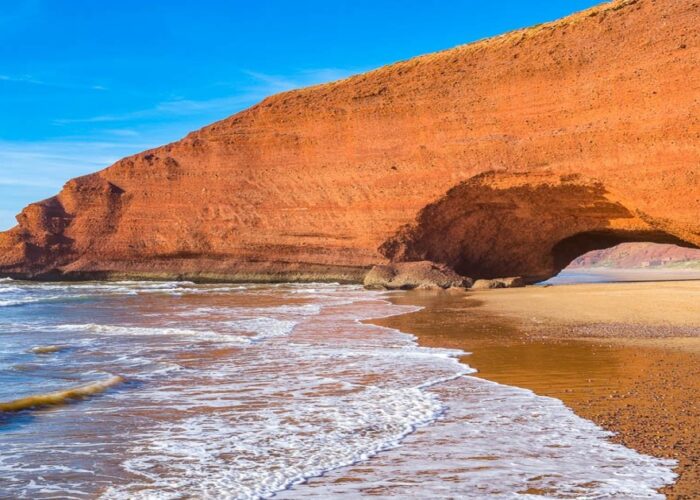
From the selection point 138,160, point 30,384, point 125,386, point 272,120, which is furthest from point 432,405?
point 138,160

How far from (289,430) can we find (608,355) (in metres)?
4.86

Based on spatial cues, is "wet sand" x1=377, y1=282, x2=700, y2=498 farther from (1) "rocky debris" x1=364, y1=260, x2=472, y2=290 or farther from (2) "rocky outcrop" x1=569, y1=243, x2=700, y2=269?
(2) "rocky outcrop" x1=569, y1=243, x2=700, y2=269

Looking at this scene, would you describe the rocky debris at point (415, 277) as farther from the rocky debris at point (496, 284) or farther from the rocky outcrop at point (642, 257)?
the rocky outcrop at point (642, 257)

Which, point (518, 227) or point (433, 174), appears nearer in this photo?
point (518, 227)

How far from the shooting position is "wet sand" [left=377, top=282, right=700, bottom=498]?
5.04 meters

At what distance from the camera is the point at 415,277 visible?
2931cm

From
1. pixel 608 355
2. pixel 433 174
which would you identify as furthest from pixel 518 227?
pixel 608 355

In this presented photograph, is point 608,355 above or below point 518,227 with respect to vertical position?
below

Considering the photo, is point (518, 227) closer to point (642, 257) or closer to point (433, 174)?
point (433, 174)

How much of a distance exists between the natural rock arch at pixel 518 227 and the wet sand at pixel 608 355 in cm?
1126

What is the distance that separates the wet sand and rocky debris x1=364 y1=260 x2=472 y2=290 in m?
11.0

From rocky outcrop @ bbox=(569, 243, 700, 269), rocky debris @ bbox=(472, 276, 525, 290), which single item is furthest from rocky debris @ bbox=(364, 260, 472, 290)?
rocky outcrop @ bbox=(569, 243, 700, 269)

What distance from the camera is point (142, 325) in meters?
14.6

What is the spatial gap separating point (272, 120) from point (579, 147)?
18620 mm
